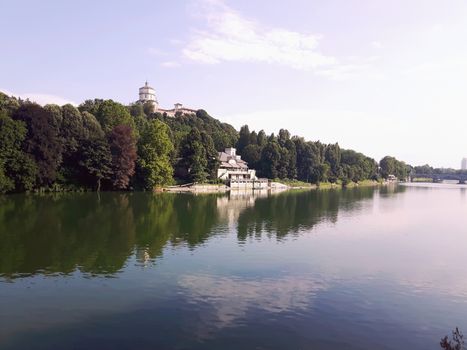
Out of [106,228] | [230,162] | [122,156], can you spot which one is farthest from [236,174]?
[106,228]

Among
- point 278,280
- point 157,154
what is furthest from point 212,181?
point 278,280

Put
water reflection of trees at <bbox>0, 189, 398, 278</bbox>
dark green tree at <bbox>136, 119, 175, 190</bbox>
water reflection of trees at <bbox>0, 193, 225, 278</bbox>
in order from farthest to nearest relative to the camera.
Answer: dark green tree at <bbox>136, 119, 175, 190</bbox>, water reflection of trees at <bbox>0, 189, 398, 278</bbox>, water reflection of trees at <bbox>0, 193, 225, 278</bbox>

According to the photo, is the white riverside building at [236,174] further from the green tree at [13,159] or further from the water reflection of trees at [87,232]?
the green tree at [13,159]

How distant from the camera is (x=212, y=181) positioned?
93.1 metres

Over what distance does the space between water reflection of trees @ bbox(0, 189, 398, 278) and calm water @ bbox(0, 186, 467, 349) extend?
0.18 metres

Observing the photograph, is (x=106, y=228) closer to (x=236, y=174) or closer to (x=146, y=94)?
(x=236, y=174)

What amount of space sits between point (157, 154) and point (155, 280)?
2318 inches

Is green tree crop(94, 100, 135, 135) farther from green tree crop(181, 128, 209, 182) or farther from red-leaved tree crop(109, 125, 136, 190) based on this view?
green tree crop(181, 128, 209, 182)


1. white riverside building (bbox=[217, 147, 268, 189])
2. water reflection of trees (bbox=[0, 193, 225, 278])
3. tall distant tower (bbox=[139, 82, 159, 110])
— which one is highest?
tall distant tower (bbox=[139, 82, 159, 110])

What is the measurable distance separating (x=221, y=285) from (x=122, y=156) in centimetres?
5524

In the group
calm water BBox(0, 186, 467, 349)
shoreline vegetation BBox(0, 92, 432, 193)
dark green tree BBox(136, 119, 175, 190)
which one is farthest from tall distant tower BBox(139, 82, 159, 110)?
calm water BBox(0, 186, 467, 349)

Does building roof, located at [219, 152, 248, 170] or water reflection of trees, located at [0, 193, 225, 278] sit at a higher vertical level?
building roof, located at [219, 152, 248, 170]

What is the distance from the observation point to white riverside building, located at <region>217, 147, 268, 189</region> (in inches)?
3920

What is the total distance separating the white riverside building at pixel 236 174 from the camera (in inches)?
3920
